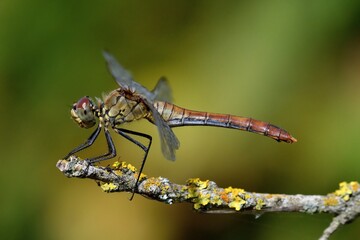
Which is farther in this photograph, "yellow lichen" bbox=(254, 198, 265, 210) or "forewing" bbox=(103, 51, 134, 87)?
"forewing" bbox=(103, 51, 134, 87)

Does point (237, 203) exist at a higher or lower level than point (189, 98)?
lower

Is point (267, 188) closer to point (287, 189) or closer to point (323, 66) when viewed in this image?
point (287, 189)

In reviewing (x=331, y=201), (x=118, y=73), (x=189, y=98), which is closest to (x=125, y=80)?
(x=118, y=73)

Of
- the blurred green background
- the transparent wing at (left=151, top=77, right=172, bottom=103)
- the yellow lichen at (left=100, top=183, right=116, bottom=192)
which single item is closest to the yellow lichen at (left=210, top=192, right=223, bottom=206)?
the yellow lichen at (left=100, top=183, right=116, bottom=192)

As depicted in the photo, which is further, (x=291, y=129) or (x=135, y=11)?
(x=135, y=11)

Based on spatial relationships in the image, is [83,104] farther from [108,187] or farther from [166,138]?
[108,187]

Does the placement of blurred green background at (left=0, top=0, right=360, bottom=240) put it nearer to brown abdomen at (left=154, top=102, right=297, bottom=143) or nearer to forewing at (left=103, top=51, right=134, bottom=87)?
brown abdomen at (left=154, top=102, right=297, bottom=143)

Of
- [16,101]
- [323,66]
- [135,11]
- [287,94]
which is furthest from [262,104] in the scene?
[16,101]
